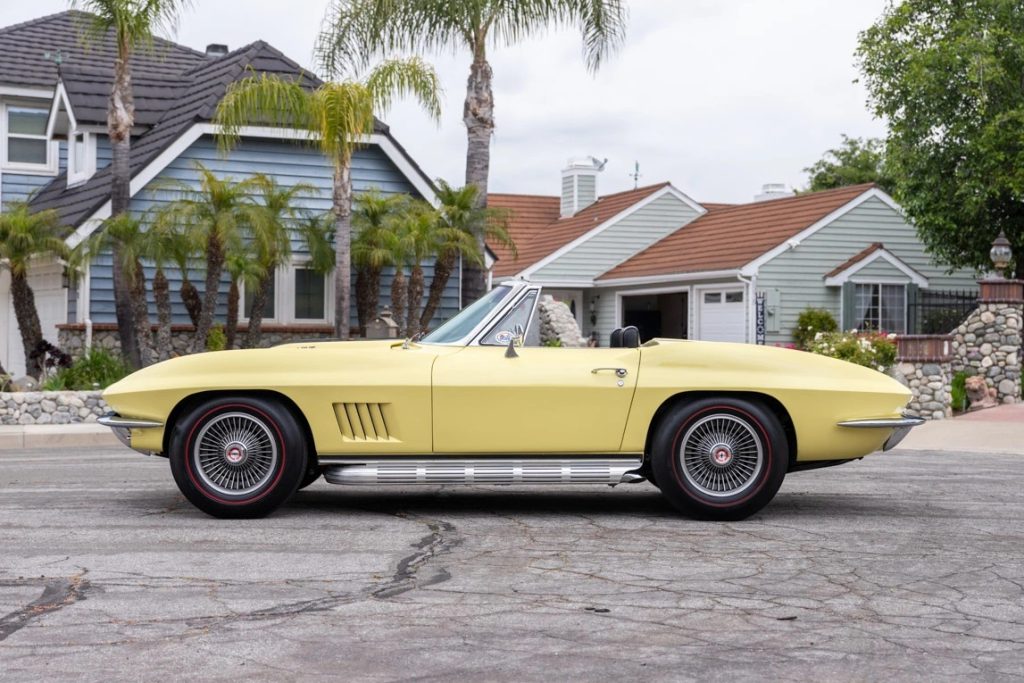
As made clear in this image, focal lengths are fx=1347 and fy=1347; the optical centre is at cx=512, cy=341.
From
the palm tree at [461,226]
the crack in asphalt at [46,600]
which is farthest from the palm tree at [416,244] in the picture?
the crack in asphalt at [46,600]

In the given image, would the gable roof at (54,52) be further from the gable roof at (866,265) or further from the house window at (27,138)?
the gable roof at (866,265)

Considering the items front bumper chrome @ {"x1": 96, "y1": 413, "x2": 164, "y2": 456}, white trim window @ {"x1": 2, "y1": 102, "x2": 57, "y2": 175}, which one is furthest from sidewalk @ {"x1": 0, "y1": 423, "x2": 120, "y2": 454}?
white trim window @ {"x1": 2, "y1": 102, "x2": 57, "y2": 175}

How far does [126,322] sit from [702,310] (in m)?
15.2

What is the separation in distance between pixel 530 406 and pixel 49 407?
11468mm

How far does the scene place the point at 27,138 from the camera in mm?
26812

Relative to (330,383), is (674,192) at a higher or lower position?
higher

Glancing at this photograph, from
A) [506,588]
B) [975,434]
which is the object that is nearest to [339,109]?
[975,434]

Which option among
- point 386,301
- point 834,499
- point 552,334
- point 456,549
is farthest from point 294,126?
point 456,549

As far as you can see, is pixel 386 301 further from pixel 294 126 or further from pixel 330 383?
pixel 330 383

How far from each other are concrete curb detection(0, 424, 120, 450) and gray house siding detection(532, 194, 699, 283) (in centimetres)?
1986

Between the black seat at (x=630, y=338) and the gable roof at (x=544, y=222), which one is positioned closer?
the black seat at (x=630, y=338)

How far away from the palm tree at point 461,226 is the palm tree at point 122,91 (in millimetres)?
5093

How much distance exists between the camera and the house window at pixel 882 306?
30.6m

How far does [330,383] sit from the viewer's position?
26.9 feet
